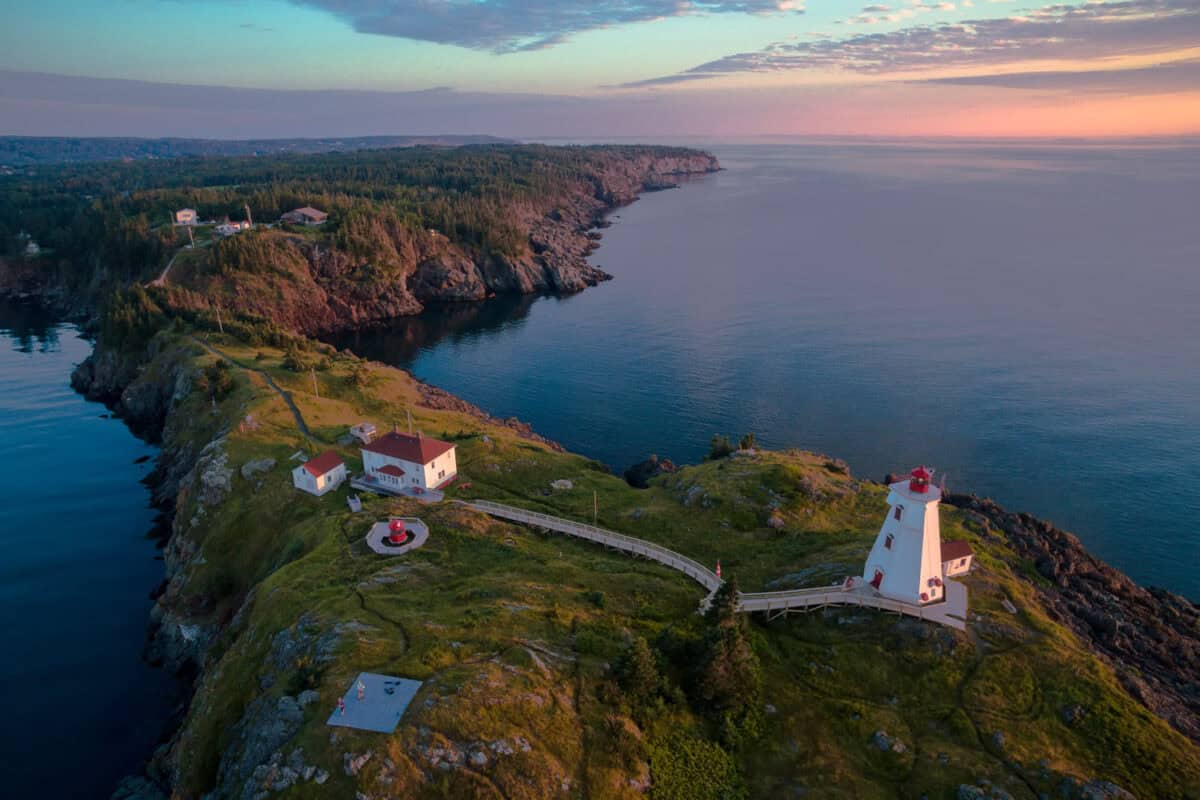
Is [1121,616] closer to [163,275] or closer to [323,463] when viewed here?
[323,463]

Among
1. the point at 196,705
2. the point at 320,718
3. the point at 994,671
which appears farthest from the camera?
the point at 196,705

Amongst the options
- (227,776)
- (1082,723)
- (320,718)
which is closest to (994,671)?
(1082,723)

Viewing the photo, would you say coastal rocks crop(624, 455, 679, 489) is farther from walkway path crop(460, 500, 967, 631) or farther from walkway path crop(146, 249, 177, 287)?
walkway path crop(146, 249, 177, 287)

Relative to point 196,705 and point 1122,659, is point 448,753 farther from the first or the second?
point 1122,659

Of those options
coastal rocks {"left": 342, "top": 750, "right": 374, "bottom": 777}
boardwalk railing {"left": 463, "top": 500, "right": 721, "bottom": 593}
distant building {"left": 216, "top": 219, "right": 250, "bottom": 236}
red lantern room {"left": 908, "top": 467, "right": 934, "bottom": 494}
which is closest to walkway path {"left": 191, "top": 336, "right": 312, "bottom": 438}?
boardwalk railing {"left": 463, "top": 500, "right": 721, "bottom": 593}

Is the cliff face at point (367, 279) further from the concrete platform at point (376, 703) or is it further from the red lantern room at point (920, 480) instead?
the red lantern room at point (920, 480)

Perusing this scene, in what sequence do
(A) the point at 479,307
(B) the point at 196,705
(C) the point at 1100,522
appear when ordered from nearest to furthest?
1. (B) the point at 196,705
2. (C) the point at 1100,522
3. (A) the point at 479,307

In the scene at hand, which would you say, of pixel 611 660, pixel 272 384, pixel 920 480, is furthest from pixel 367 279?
pixel 920 480
